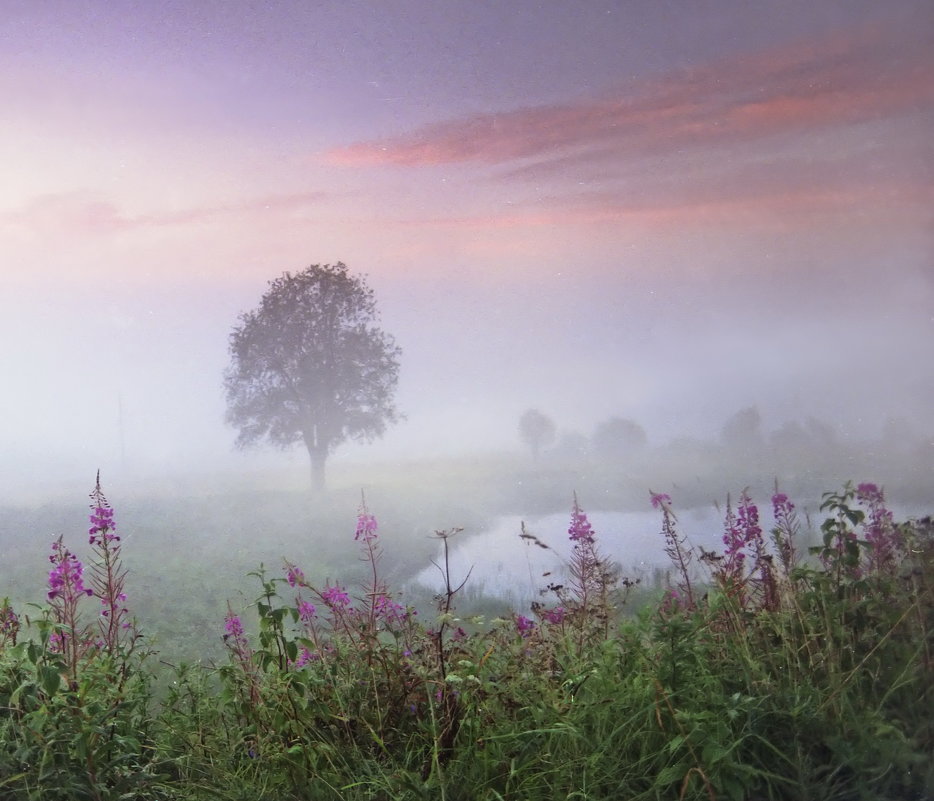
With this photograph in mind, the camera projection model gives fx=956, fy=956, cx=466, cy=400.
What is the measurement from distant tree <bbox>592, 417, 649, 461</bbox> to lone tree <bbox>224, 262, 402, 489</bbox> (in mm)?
873

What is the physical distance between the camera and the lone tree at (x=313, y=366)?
397 cm

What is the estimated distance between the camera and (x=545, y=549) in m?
3.92

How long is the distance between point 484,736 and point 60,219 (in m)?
2.90

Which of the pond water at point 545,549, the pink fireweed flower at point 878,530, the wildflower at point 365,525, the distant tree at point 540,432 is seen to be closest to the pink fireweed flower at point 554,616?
the pond water at point 545,549

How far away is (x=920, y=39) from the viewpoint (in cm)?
392

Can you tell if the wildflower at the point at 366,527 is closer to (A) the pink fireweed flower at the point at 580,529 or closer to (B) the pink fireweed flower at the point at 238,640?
(B) the pink fireweed flower at the point at 238,640

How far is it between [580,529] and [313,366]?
128 cm

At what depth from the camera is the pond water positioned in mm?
3912

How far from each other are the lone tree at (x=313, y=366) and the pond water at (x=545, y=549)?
631 millimetres

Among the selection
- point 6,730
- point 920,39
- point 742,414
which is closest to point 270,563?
point 6,730

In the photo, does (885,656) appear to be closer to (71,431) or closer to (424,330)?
(424,330)

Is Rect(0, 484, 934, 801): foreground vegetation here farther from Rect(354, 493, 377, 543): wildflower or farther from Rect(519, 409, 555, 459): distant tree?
Rect(519, 409, 555, 459): distant tree

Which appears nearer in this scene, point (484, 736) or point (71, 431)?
point (484, 736)

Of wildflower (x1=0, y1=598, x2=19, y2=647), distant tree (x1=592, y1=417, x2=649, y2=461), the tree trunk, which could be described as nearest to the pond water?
distant tree (x1=592, y1=417, x2=649, y2=461)
